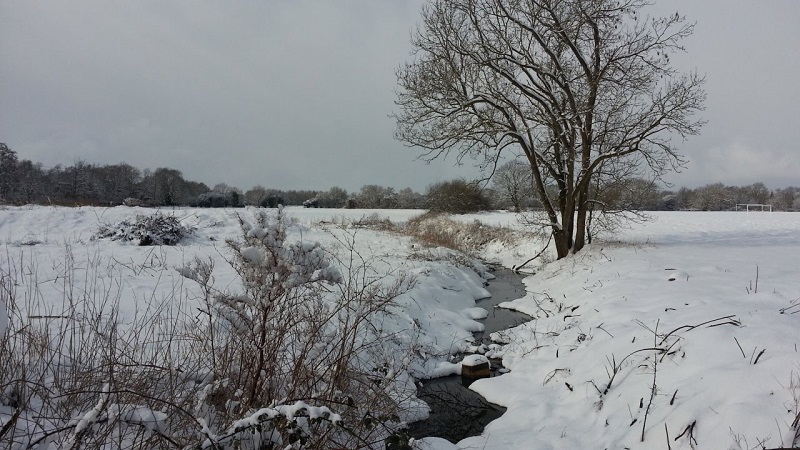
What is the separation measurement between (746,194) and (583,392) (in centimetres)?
6612

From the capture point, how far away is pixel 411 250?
1325cm

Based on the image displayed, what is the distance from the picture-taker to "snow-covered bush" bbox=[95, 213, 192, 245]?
35.4 feet

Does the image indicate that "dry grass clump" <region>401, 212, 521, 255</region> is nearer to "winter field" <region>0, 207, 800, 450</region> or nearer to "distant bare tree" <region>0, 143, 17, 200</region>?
"winter field" <region>0, 207, 800, 450</region>

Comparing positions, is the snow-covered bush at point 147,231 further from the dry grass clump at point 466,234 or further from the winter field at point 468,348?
the dry grass clump at point 466,234

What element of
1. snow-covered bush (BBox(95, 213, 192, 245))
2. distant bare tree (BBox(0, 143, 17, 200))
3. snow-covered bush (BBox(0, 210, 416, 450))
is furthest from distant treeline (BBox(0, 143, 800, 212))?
snow-covered bush (BBox(0, 210, 416, 450))

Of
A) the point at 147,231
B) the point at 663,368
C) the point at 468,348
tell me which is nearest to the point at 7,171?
the point at 147,231

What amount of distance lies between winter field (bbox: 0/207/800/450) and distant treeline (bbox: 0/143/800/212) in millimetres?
5943

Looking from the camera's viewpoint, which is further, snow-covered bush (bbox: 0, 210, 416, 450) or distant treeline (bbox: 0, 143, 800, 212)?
distant treeline (bbox: 0, 143, 800, 212)

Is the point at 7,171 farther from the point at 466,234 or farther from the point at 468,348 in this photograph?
the point at 468,348

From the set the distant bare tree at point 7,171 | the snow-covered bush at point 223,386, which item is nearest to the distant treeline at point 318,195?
the distant bare tree at point 7,171

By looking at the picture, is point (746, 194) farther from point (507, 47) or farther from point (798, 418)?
point (798, 418)

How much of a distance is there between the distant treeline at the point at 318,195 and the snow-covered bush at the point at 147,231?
558 cm

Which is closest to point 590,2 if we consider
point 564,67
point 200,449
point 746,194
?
point 564,67

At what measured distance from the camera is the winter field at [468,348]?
2.34 metres
